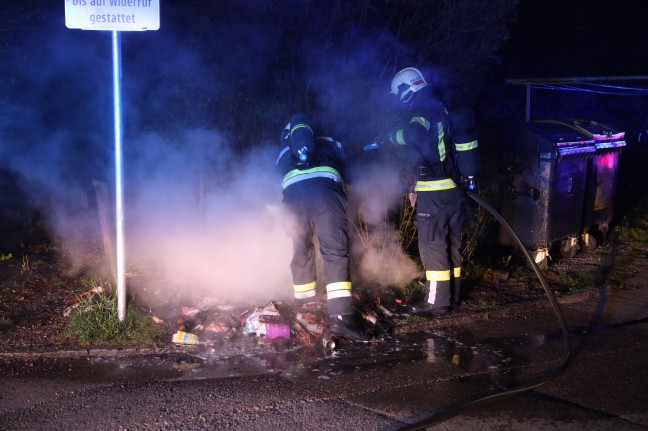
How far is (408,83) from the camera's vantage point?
5438mm

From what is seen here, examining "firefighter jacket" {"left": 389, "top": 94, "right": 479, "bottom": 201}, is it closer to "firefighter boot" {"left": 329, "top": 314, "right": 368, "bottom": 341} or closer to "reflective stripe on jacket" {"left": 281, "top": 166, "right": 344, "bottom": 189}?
"reflective stripe on jacket" {"left": 281, "top": 166, "right": 344, "bottom": 189}

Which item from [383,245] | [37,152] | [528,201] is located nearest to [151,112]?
[37,152]

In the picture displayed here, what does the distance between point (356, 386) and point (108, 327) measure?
2017 mm

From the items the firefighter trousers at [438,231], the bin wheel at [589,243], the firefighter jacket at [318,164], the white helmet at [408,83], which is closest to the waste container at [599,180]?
the bin wheel at [589,243]

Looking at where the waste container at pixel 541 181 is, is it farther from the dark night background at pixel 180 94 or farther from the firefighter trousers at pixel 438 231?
the firefighter trousers at pixel 438 231

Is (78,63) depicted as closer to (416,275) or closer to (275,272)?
(275,272)

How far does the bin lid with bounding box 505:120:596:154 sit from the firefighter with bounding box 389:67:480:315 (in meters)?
2.10

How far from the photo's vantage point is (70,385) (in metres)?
4.09

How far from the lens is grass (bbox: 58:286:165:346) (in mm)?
4730

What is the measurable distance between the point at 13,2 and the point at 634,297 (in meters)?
7.14

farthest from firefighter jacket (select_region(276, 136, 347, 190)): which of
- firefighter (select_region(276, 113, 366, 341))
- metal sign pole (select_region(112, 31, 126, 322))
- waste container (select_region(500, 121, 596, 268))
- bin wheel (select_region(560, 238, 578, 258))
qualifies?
bin wheel (select_region(560, 238, 578, 258))

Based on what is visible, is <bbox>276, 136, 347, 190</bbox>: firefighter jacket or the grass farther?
<bbox>276, 136, 347, 190</bbox>: firefighter jacket

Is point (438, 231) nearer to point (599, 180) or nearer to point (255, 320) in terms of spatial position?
point (255, 320)

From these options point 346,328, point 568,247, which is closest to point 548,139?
point 568,247
